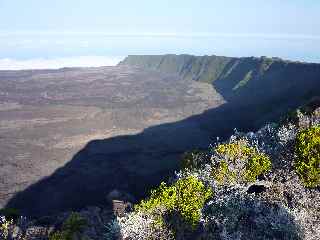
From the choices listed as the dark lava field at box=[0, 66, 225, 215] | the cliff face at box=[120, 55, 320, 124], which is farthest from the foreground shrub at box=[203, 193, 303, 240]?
the cliff face at box=[120, 55, 320, 124]

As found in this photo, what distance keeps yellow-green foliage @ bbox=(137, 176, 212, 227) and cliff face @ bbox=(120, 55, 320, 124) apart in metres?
58.7

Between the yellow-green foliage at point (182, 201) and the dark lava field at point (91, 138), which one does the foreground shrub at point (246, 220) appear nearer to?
the yellow-green foliage at point (182, 201)

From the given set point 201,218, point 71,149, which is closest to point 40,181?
point 71,149

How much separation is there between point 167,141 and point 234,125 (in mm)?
15056

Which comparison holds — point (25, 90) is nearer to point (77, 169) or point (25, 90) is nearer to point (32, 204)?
point (77, 169)

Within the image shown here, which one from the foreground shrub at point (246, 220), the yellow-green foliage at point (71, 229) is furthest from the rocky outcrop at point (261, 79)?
the yellow-green foliage at point (71, 229)

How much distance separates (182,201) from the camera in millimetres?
29844

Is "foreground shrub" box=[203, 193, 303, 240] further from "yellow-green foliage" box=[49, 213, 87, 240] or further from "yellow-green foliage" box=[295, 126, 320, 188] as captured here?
"yellow-green foliage" box=[49, 213, 87, 240]

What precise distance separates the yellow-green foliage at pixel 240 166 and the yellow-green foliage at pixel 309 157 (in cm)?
252

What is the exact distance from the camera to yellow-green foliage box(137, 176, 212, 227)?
95.0ft

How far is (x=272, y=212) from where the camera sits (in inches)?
1054

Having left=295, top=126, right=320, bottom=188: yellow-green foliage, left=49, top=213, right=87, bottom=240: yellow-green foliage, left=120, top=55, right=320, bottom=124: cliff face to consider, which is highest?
left=295, top=126, right=320, bottom=188: yellow-green foliage

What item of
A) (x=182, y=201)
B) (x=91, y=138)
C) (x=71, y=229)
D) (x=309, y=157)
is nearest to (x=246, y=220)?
(x=182, y=201)

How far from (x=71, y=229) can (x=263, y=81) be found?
119716mm
